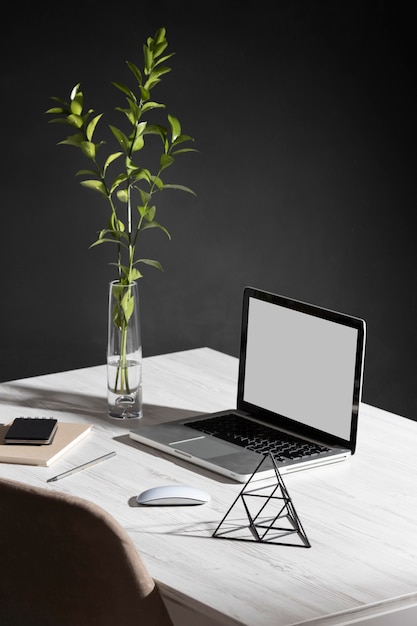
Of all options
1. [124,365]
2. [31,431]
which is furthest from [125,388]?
[31,431]

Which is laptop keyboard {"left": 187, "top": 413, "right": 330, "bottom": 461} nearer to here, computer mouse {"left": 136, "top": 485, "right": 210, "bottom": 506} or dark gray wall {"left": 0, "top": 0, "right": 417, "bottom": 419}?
computer mouse {"left": 136, "top": 485, "right": 210, "bottom": 506}

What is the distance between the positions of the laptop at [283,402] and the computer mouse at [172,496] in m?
0.13

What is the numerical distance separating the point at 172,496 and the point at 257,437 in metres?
0.38

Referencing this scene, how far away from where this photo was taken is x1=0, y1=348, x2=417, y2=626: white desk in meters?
1.58

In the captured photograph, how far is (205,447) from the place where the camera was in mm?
2176

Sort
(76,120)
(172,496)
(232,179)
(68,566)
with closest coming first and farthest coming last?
(68,566) → (172,496) → (76,120) → (232,179)

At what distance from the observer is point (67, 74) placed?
11.4ft

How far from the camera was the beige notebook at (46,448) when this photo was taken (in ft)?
6.97

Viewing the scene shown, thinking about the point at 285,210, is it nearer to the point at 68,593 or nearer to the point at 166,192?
the point at 166,192

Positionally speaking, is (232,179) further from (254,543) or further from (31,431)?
(254,543)

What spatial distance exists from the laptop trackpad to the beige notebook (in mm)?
206

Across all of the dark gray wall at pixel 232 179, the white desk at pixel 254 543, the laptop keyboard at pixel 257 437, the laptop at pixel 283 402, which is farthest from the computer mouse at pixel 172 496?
the dark gray wall at pixel 232 179

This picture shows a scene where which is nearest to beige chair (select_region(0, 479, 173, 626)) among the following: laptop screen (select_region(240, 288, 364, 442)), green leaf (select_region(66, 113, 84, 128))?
laptop screen (select_region(240, 288, 364, 442))

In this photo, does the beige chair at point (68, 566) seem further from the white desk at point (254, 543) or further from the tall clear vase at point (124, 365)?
the tall clear vase at point (124, 365)
